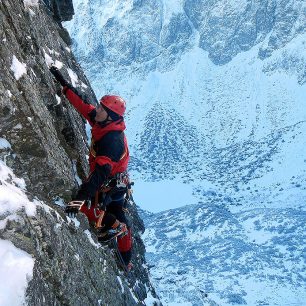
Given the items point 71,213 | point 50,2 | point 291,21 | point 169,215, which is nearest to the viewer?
point 71,213

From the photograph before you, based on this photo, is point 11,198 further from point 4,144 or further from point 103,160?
point 103,160

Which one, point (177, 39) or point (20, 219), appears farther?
point (177, 39)

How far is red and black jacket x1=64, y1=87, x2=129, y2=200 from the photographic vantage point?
277 inches

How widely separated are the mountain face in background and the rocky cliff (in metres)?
37.6

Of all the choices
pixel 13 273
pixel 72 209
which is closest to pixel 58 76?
pixel 72 209

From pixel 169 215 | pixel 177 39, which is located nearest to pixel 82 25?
pixel 177 39

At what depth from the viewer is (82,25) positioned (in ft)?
614

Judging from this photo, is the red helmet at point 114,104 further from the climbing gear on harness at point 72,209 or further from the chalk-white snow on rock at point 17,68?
the climbing gear on harness at point 72,209

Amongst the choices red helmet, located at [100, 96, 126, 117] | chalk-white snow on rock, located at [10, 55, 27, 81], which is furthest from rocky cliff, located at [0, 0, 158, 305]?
red helmet, located at [100, 96, 126, 117]

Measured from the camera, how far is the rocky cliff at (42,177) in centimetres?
479

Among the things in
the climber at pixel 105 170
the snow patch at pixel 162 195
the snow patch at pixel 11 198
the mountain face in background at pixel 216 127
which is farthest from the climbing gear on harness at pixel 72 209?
the snow patch at pixel 162 195

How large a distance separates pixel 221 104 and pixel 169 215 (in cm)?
6819

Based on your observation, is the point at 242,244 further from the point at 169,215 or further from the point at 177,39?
the point at 177,39

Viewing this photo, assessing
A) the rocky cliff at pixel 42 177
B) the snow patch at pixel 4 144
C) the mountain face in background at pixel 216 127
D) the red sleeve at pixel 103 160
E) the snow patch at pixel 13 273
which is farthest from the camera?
the mountain face in background at pixel 216 127
